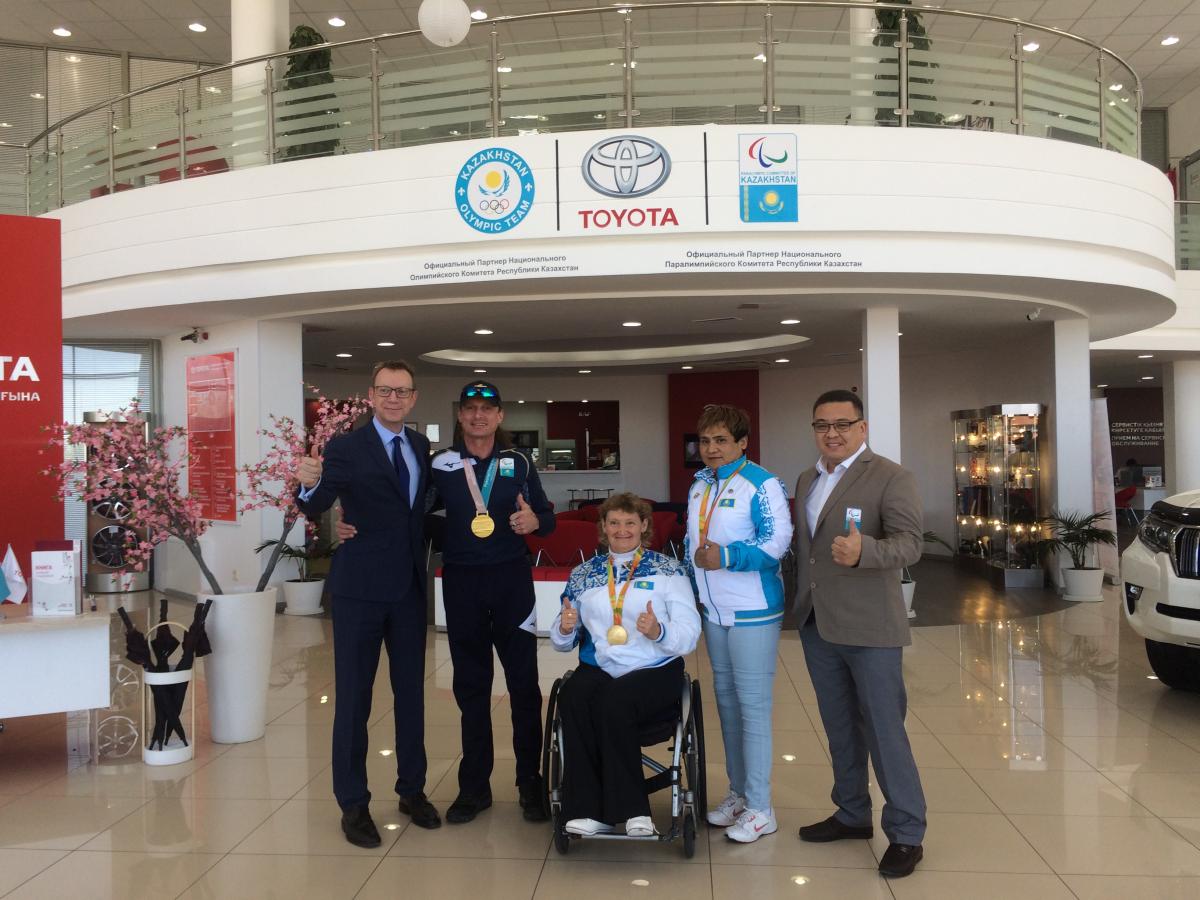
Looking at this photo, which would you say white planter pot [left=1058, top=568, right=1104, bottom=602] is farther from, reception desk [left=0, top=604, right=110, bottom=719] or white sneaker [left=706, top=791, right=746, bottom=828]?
reception desk [left=0, top=604, right=110, bottom=719]

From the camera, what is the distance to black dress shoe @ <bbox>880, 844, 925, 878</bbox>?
3.12 meters

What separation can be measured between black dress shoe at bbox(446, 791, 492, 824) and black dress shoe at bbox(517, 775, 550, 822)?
150mm

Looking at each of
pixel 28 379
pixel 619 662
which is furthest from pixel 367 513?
pixel 28 379

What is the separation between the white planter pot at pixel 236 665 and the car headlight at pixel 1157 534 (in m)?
4.93

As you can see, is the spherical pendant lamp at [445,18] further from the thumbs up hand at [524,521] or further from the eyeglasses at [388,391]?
the thumbs up hand at [524,521]

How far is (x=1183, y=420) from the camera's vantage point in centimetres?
1445

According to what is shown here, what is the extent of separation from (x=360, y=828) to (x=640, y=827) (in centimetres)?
106

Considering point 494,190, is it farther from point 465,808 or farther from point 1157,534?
point 1157,534

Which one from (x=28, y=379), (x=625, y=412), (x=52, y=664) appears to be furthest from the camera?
(x=625, y=412)

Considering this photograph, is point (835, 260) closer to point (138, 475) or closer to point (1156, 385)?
point (138, 475)

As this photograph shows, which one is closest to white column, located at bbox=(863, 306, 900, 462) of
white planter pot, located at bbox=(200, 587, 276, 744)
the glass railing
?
the glass railing

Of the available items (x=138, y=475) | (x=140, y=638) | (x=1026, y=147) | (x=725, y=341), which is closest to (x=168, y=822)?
(x=140, y=638)

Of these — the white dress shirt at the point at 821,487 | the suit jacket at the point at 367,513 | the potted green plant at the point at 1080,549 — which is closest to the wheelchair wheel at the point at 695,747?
the white dress shirt at the point at 821,487

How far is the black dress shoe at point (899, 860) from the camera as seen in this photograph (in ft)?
10.2
